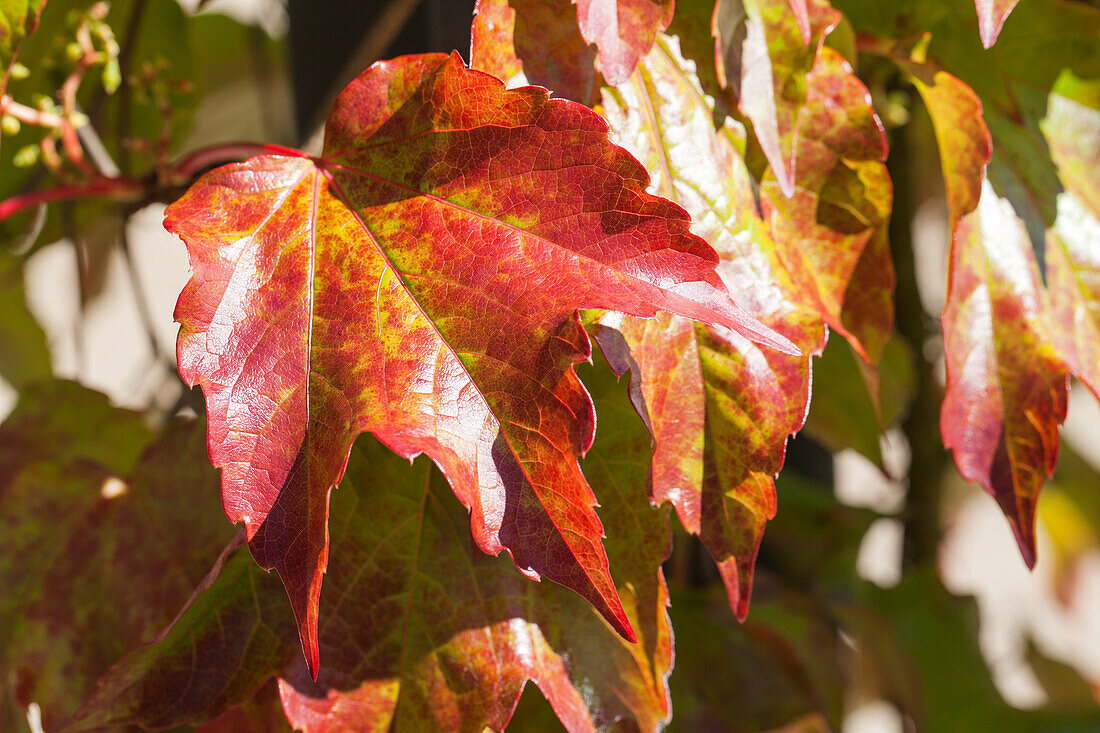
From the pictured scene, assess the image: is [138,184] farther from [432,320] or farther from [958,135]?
[958,135]

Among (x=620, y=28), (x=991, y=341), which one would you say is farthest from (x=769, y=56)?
(x=991, y=341)

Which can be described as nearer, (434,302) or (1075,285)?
(434,302)

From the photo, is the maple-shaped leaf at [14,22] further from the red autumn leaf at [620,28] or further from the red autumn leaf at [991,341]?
the red autumn leaf at [991,341]

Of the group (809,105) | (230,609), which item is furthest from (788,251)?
(230,609)

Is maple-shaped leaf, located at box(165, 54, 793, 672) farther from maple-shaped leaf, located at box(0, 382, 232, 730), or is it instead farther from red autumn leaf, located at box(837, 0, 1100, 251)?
red autumn leaf, located at box(837, 0, 1100, 251)

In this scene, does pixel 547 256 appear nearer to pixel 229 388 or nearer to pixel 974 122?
pixel 229 388

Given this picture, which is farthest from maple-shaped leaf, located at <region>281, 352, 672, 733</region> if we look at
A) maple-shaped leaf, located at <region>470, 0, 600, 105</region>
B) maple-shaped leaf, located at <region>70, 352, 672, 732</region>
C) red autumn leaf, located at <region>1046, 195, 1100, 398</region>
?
red autumn leaf, located at <region>1046, 195, 1100, 398</region>

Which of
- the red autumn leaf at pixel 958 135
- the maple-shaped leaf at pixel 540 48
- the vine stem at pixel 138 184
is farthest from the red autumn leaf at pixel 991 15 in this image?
the vine stem at pixel 138 184
